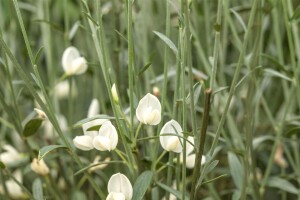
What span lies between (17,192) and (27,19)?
0.46m

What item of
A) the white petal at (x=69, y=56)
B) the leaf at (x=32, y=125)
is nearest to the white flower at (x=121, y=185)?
the leaf at (x=32, y=125)

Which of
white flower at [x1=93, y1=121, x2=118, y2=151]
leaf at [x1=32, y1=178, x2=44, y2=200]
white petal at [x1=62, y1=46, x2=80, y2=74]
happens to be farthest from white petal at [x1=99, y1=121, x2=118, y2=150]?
white petal at [x1=62, y1=46, x2=80, y2=74]

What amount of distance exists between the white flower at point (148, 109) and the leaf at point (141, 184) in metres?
0.05

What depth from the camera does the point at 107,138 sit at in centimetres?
60

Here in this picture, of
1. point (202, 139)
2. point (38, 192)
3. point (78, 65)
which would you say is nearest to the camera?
point (202, 139)

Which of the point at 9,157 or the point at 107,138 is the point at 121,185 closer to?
the point at 107,138

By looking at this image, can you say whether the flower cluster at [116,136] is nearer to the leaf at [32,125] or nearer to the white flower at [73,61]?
the leaf at [32,125]

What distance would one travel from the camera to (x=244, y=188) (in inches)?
25.4

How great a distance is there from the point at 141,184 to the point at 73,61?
0.26m

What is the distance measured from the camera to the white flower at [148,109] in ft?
1.99

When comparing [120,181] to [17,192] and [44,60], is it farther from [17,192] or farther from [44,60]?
[44,60]

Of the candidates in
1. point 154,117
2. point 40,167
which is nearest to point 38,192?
point 40,167

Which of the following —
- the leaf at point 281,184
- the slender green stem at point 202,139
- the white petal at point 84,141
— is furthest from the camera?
the leaf at point 281,184

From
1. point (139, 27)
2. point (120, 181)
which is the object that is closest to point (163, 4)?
point (139, 27)
